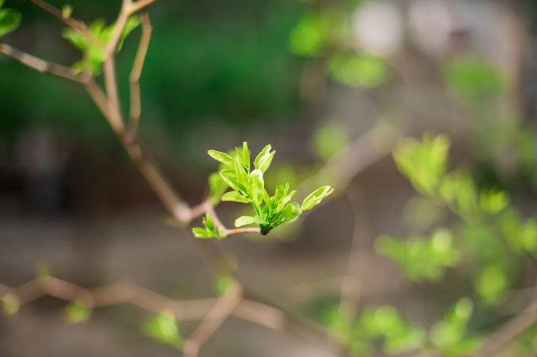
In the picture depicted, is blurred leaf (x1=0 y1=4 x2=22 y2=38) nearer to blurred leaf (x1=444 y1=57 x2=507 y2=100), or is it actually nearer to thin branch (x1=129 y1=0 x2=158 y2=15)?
thin branch (x1=129 y1=0 x2=158 y2=15)

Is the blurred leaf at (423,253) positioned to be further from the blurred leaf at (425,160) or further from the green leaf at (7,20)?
the green leaf at (7,20)

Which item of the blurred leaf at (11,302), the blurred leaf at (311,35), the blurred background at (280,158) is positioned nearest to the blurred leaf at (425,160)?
the blurred background at (280,158)

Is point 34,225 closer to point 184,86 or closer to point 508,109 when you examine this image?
point 184,86

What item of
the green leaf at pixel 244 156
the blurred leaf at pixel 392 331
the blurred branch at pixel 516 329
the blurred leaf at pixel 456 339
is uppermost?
the green leaf at pixel 244 156

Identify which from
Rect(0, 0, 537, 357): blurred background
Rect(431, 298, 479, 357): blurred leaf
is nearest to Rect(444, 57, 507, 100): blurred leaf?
Rect(0, 0, 537, 357): blurred background

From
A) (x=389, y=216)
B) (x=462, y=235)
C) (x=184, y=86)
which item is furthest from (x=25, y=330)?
Answer: (x=389, y=216)

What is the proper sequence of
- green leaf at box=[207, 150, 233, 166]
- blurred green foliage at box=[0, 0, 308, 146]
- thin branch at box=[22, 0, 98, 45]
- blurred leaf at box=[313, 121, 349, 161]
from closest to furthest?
green leaf at box=[207, 150, 233, 166] → thin branch at box=[22, 0, 98, 45] → blurred leaf at box=[313, 121, 349, 161] → blurred green foliage at box=[0, 0, 308, 146]
